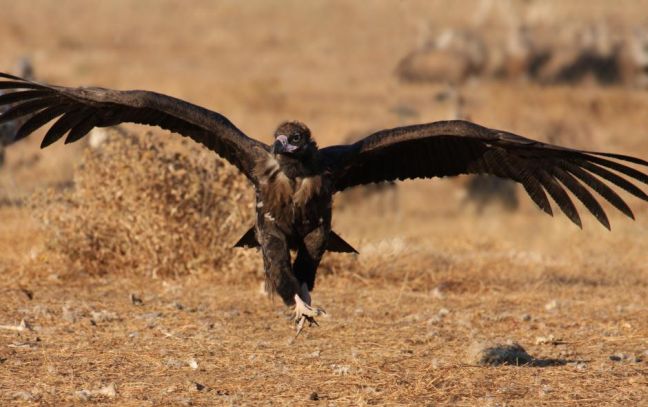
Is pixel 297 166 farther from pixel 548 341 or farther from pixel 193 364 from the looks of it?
pixel 548 341

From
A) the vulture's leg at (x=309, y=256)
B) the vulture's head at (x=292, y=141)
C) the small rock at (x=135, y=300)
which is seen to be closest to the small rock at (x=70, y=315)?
the small rock at (x=135, y=300)

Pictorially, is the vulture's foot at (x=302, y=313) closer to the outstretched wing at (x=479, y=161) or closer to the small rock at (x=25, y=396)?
the outstretched wing at (x=479, y=161)

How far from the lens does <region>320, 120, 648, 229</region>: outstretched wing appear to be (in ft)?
23.4

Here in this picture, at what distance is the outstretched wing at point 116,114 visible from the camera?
24.7 ft

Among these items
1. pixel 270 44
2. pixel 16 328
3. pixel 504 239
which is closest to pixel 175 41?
pixel 270 44

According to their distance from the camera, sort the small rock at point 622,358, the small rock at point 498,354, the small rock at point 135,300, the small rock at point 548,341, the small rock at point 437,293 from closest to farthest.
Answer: the small rock at point 498,354 → the small rock at point 622,358 → the small rock at point 548,341 → the small rock at point 135,300 → the small rock at point 437,293

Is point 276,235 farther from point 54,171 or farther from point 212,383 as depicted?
point 54,171

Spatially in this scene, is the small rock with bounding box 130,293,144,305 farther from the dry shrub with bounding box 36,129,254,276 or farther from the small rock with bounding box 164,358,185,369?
the small rock with bounding box 164,358,185,369

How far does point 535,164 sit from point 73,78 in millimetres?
19212

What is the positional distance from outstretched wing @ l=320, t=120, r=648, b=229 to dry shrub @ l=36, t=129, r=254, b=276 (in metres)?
2.06

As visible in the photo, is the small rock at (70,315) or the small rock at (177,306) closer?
the small rock at (70,315)

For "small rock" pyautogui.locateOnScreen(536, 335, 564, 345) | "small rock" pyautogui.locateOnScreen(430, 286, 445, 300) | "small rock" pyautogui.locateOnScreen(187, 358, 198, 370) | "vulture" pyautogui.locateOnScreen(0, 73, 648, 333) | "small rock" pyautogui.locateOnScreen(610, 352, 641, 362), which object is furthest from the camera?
"small rock" pyautogui.locateOnScreen(430, 286, 445, 300)

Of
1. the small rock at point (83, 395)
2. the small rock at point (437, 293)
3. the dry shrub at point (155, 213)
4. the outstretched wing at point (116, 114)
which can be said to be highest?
the outstretched wing at point (116, 114)

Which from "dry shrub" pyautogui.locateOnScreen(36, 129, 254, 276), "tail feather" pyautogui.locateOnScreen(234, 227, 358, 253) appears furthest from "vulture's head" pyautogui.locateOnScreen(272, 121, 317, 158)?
"dry shrub" pyautogui.locateOnScreen(36, 129, 254, 276)
